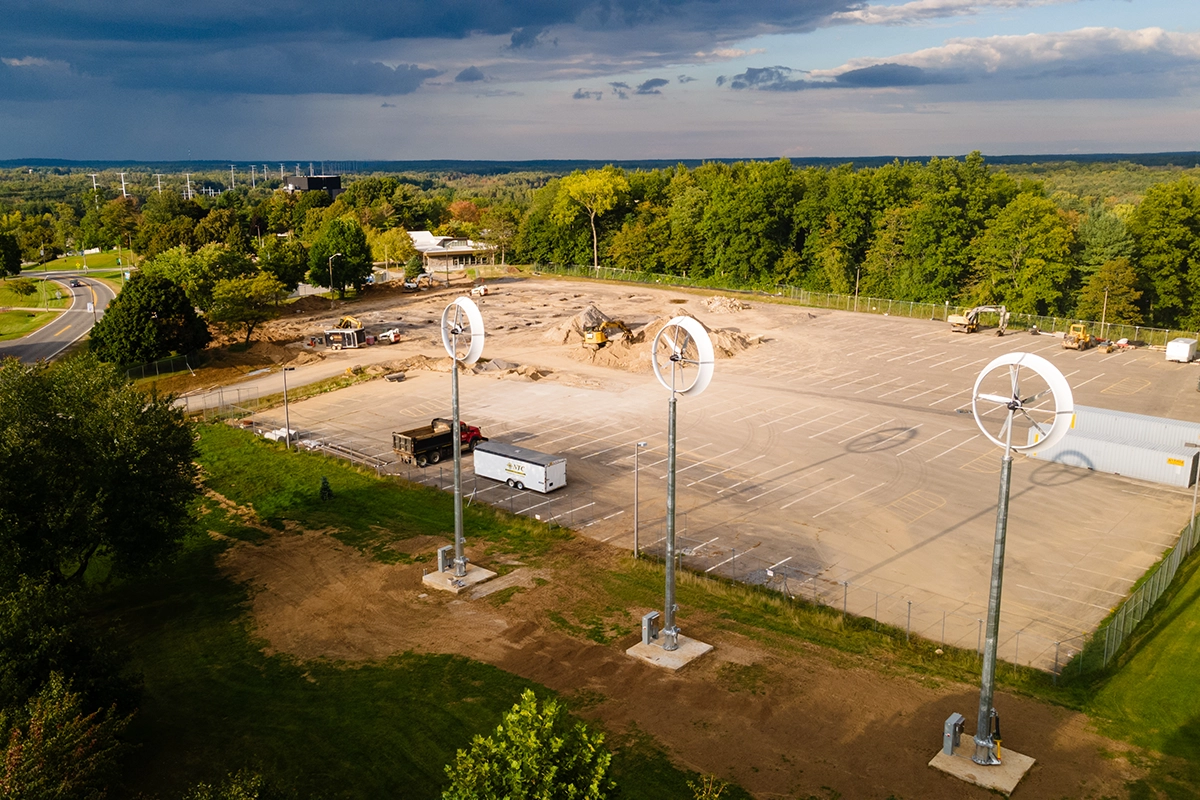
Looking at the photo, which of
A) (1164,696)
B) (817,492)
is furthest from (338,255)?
(1164,696)

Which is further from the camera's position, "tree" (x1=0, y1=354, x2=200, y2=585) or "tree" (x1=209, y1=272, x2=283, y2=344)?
"tree" (x1=209, y1=272, x2=283, y2=344)

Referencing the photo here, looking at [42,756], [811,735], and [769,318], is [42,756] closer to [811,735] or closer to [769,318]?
[811,735]

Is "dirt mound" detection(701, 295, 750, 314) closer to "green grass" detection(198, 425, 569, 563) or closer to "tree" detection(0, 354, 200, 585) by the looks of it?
"green grass" detection(198, 425, 569, 563)

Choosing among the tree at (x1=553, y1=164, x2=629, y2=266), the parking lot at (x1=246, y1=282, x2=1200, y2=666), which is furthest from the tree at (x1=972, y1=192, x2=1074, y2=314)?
the tree at (x1=553, y1=164, x2=629, y2=266)

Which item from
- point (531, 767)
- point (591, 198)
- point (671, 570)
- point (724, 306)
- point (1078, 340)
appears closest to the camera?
point (531, 767)

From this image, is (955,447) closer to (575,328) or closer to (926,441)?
(926,441)

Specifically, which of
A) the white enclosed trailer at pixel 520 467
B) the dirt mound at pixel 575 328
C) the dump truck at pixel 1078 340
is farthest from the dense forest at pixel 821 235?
the white enclosed trailer at pixel 520 467

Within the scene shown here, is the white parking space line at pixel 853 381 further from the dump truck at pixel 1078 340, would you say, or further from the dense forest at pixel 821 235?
the dense forest at pixel 821 235
